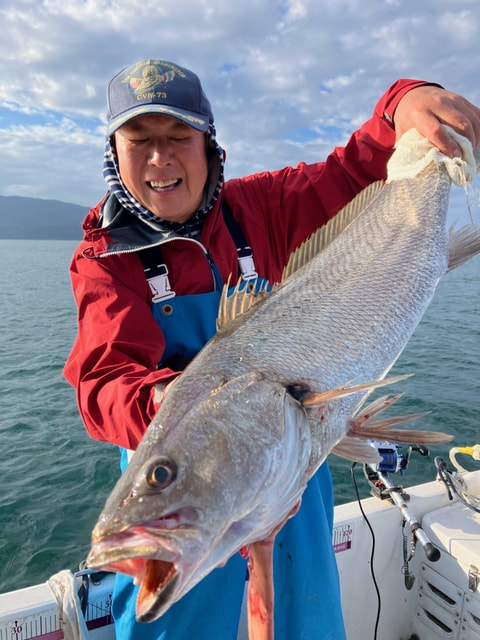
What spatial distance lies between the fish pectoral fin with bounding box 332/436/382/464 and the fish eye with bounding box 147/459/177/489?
2.49 feet

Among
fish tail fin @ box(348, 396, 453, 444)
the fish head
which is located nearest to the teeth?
the fish head

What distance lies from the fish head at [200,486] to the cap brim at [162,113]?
4.74 feet

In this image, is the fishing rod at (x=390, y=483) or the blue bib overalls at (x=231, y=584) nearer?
the blue bib overalls at (x=231, y=584)

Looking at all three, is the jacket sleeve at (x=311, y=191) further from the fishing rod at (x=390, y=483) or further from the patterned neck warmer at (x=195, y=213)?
the fishing rod at (x=390, y=483)

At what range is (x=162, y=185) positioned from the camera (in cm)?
267

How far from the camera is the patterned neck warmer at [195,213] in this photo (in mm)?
2803

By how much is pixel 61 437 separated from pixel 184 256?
749 cm

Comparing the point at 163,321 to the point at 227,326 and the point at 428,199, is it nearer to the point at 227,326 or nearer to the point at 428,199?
the point at 227,326

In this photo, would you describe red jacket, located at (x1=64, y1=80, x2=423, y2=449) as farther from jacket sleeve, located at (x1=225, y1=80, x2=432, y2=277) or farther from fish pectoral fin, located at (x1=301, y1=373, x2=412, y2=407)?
fish pectoral fin, located at (x1=301, y1=373, x2=412, y2=407)

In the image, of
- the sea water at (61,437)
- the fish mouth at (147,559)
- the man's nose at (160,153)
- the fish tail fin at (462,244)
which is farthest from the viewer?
the sea water at (61,437)

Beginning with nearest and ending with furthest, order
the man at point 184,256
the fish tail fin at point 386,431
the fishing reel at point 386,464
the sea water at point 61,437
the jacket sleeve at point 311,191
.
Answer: the fish tail fin at point 386,431
the man at point 184,256
the jacket sleeve at point 311,191
the fishing reel at point 386,464
the sea water at point 61,437

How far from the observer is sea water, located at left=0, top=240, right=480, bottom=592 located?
20.5 feet

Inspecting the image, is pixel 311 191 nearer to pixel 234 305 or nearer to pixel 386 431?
pixel 234 305

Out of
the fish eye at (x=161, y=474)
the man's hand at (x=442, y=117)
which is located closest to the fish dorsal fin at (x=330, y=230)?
the man's hand at (x=442, y=117)
